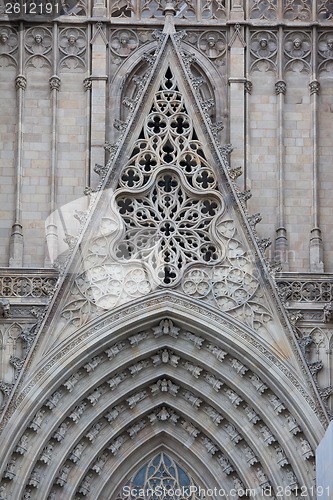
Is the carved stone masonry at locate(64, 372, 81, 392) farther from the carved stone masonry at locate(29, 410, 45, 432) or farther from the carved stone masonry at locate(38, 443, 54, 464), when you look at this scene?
the carved stone masonry at locate(38, 443, 54, 464)

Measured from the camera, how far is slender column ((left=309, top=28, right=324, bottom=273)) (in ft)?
84.6

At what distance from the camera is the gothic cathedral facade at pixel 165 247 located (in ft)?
82.3

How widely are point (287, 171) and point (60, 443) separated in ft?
14.3

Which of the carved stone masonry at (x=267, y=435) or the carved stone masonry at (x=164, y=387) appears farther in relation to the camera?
the carved stone masonry at (x=164, y=387)

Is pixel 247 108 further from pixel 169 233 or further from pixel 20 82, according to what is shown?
pixel 20 82

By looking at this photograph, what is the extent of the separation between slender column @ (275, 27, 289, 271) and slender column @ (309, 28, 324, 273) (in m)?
0.33

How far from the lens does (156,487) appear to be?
25.8m

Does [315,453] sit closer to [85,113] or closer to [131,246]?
[131,246]

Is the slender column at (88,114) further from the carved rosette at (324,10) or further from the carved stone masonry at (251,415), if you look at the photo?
the carved stone masonry at (251,415)

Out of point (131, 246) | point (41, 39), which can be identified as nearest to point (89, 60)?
point (41, 39)

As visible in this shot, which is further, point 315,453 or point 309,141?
point 309,141

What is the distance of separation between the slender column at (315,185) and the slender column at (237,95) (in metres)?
0.87

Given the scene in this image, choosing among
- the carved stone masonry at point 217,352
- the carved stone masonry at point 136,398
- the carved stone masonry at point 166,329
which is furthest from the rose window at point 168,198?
the carved stone masonry at point 136,398

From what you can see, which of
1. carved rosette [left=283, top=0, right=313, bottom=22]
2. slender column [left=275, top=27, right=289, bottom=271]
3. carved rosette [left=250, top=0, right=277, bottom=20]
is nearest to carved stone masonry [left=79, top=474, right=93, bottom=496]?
slender column [left=275, top=27, right=289, bottom=271]
